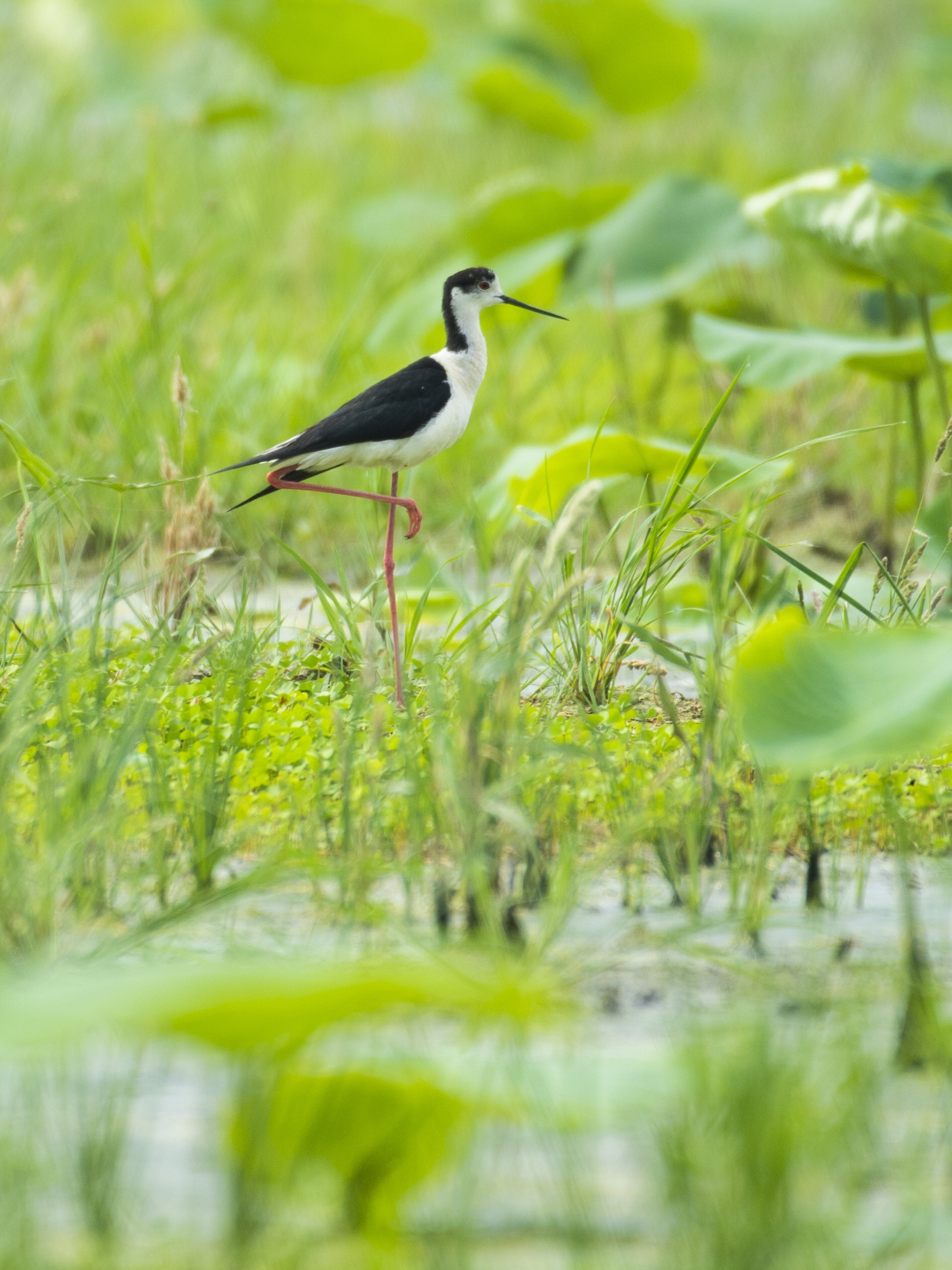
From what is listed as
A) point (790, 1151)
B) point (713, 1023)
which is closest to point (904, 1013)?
point (713, 1023)

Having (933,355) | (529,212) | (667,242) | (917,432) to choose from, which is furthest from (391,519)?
(529,212)

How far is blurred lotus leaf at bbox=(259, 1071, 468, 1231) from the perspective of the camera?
47.7 inches

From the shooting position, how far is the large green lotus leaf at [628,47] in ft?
24.0

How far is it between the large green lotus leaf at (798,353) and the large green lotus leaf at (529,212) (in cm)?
167

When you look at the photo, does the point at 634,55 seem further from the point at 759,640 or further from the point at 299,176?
the point at 759,640

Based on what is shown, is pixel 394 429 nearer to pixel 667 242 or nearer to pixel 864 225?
pixel 864 225

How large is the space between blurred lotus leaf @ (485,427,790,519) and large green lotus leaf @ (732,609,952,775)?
854mm

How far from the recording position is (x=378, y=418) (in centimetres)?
239

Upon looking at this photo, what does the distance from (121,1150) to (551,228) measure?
4208 mm

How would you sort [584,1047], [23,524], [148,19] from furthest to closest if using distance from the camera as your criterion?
[148,19]
[23,524]
[584,1047]

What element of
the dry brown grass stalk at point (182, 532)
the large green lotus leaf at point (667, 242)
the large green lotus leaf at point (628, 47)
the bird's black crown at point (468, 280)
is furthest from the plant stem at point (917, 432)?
the large green lotus leaf at point (628, 47)

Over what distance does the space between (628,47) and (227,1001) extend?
7.15 meters

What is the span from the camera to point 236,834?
1.98 m

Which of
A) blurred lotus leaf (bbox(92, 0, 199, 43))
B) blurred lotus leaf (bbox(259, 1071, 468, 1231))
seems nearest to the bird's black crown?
blurred lotus leaf (bbox(259, 1071, 468, 1231))
